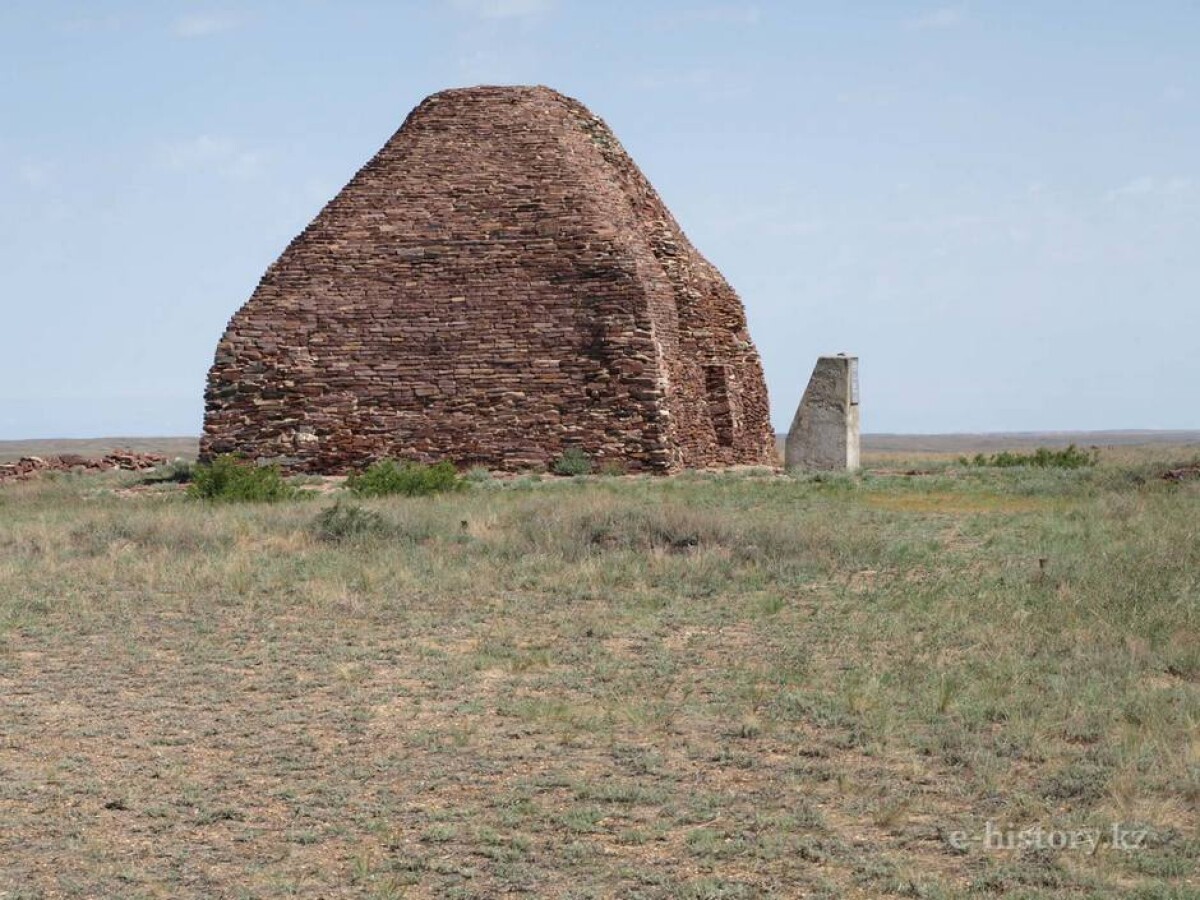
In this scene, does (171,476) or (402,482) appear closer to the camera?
(402,482)

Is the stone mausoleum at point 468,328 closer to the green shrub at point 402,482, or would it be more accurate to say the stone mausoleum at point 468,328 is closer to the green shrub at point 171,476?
the green shrub at point 171,476

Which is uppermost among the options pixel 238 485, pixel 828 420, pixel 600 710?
pixel 828 420

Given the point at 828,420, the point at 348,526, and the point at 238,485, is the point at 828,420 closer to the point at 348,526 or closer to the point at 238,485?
the point at 238,485

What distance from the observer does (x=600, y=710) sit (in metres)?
8.08

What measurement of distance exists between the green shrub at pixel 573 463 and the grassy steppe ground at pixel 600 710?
8.76 meters

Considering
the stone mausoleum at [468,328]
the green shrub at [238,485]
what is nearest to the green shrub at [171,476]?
the stone mausoleum at [468,328]

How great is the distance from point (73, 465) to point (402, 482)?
1211cm

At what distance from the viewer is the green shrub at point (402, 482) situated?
66.8 feet

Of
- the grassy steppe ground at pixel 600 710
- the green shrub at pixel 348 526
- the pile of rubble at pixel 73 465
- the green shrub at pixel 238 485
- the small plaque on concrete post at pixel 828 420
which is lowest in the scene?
the grassy steppe ground at pixel 600 710

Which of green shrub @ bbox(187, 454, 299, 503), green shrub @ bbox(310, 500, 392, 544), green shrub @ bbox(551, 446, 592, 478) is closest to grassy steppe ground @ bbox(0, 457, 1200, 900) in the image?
green shrub @ bbox(310, 500, 392, 544)

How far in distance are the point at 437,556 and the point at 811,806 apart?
7438 mm

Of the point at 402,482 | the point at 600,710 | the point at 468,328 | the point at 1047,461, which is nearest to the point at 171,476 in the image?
the point at 468,328

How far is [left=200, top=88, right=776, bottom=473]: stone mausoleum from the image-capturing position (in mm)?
24875

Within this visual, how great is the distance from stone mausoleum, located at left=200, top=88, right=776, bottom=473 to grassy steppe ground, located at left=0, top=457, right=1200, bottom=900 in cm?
972
